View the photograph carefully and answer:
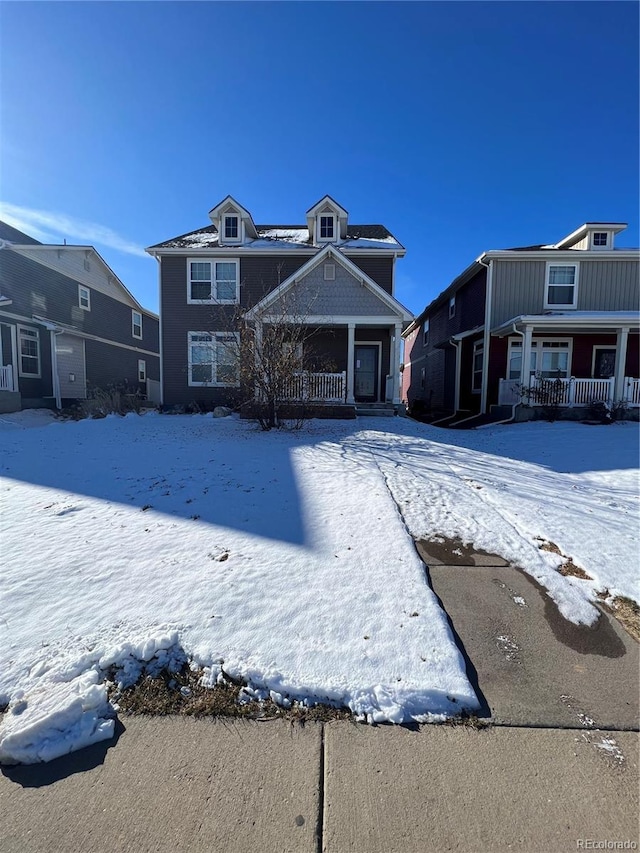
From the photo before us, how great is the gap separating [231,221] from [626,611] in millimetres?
16425

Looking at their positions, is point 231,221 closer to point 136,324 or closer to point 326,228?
point 326,228

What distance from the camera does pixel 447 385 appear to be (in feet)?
63.3

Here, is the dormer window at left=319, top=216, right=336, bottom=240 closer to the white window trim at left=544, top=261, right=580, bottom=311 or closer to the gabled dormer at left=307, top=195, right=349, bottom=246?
the gabled dormer at left=307, top=195, right=349, bottom=246

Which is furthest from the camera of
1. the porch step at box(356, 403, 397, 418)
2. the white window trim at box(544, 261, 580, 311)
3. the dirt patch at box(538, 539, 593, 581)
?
the white window trim at box(544, 261, 580, 311)

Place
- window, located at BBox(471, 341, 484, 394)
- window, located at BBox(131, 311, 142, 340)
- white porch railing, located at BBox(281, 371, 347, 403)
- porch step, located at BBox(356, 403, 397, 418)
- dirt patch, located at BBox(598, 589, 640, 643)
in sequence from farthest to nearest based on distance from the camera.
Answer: window, located at BBox(131, 311, 142, 340) → window, located at BBox(471, 341, 484, 394) → porch step, located at BBox(356, 403, 397, 418) → white porch railing, located at BBox(281, 371, 347, 403) → dirt patch, located at BBox(598, 589, 640, 643)

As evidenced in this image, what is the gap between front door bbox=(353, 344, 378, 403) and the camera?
1544 cm

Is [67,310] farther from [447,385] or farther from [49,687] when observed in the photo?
[49,687]

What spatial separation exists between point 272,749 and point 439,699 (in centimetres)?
83

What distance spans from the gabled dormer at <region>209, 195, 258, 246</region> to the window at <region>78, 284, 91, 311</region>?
787cm

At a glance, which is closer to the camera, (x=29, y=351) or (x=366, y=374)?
(x=366, y=374)

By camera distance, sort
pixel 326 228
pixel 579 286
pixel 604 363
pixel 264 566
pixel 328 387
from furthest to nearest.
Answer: pixel 326 228
pixel 604 363
pixel 579 286
pixel 328 387
pixel 264 566

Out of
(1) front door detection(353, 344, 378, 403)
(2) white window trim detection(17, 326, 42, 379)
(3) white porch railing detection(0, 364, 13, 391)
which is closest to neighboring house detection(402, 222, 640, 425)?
(1) front door detection(353, 344, 378, 403)

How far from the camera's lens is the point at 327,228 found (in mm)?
15305

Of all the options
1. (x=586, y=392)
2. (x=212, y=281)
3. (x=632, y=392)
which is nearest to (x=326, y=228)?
(x=212, y=281)
